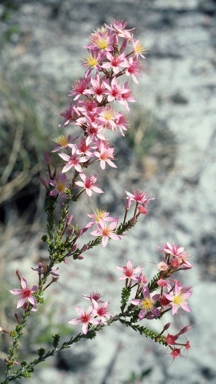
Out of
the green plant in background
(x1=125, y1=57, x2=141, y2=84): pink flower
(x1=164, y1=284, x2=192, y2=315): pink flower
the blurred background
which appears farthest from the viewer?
the green plant in background

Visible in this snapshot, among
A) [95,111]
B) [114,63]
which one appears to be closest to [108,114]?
[95,111]

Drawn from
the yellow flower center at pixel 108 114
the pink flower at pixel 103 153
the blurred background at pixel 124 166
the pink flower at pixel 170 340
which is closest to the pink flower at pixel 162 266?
the pink flower at pixel 170 340

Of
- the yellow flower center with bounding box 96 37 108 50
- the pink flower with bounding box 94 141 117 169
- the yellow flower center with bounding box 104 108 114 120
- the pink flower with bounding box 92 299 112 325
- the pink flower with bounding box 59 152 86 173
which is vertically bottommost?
the pink flower with bounding box 92 299 112 325

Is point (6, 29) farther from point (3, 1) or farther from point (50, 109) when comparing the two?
point (50, 109)

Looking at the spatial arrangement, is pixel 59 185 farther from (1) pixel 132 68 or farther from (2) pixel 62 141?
(1) pixel 132 68

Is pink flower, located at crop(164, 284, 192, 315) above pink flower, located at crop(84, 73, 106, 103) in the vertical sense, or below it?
below

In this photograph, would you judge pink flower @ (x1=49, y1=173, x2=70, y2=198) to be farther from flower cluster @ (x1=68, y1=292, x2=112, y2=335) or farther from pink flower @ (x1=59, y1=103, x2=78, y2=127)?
flower cluster @ (x1=68, y1=292, x2=112, y2=335)

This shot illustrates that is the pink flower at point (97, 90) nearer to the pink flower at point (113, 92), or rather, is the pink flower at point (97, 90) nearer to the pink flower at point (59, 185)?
the pink flower at point (113, 92)

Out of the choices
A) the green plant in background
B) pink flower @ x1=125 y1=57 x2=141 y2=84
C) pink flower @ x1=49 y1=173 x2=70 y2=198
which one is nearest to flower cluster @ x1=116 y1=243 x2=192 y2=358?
pink flower @ x1=49 y1=173 x2=70 y2=198
